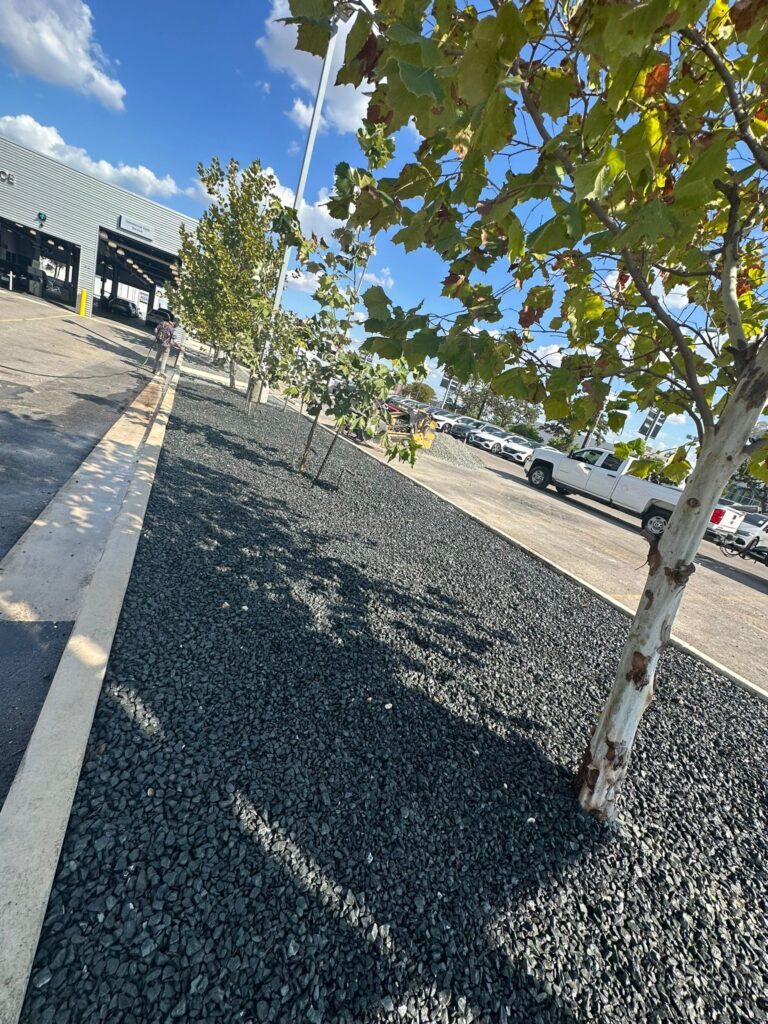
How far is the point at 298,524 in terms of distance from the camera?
523cm

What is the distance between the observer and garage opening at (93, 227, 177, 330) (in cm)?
2657

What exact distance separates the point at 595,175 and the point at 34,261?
137ft

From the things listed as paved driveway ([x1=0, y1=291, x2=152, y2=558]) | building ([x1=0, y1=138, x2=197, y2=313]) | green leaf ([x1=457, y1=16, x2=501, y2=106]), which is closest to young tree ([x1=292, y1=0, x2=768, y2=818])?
green leaf ([x1=457, y1=16, x2=501, y2=106])

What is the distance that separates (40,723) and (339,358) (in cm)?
547

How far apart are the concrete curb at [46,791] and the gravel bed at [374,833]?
6cm

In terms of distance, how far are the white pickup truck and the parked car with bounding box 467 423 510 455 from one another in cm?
1078

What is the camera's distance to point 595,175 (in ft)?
3.71

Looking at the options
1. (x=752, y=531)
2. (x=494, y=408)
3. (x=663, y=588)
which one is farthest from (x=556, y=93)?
(x=494, y=408)

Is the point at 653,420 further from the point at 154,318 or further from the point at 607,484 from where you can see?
the point at 154,318

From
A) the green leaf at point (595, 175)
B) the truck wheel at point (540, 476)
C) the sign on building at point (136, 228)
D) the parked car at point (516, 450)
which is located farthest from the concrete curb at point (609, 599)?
the sign on building at point (136, 228)

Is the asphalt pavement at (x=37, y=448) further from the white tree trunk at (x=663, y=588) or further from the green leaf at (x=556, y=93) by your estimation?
the green leaf at (x=556, y=93)

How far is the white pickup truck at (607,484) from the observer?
507 inches

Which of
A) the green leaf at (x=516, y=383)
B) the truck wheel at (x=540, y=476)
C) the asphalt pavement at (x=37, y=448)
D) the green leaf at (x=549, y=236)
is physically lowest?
the asphalt pavement at (x=37, y=448)

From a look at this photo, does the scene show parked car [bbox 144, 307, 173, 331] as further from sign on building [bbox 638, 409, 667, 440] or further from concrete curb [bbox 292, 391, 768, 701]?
sign on building [bbox 638, 409, 667, 440]
